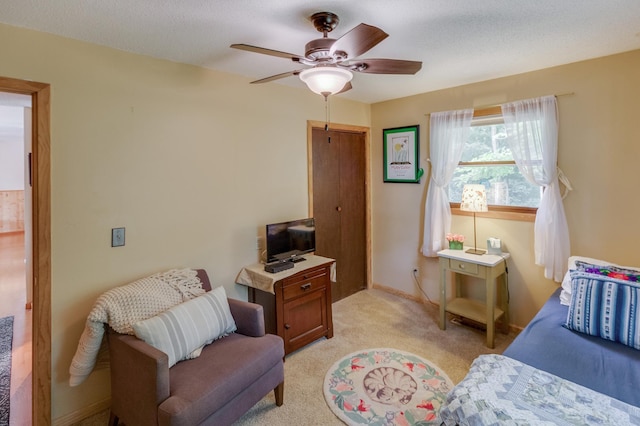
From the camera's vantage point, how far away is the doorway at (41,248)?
1990 millimetres

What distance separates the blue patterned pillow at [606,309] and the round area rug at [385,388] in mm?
971

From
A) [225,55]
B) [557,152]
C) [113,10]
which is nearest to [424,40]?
[225,55]

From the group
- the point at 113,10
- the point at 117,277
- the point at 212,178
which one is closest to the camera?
the point at 113,10

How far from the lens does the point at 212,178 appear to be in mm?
2785

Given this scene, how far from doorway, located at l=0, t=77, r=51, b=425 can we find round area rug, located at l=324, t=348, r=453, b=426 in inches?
69.9

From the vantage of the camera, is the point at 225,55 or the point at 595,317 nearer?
the point at 595,317

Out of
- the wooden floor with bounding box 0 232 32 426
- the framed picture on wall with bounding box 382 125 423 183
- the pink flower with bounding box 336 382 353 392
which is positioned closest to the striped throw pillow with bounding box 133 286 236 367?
the pink flower with bounding box 336 382 353 392

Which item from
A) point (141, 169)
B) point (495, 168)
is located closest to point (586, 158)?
point (495, 168)

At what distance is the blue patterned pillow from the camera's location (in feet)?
5.96

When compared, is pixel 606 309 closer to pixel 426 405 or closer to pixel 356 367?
pixel 426 405

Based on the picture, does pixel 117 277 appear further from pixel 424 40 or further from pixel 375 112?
pixel 375 112

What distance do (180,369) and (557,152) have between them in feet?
10.7

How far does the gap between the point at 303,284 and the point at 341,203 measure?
1.39 meters

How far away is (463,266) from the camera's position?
10.1 ft
